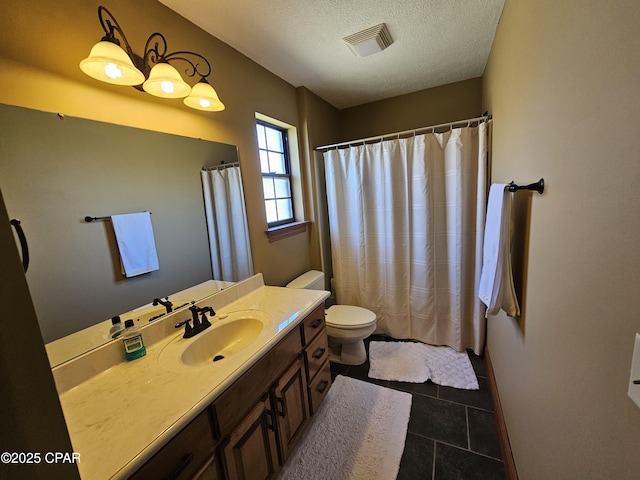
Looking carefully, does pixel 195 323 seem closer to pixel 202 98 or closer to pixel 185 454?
pixel 185 454

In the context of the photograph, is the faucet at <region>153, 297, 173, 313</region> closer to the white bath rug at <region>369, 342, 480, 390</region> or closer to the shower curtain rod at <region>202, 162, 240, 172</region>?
the shower curtain rod at <region>202, 162, 240, 172</region>

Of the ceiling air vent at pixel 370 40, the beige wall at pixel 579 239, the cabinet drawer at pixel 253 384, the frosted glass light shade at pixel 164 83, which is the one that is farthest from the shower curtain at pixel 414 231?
the frosted glass light shade at pixel 164 83

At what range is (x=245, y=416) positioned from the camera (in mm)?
1019

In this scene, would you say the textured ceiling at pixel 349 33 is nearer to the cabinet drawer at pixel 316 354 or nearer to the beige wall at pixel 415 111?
the beige wall at pixel 415 111

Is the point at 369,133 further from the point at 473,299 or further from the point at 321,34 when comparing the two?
the point at 473,299

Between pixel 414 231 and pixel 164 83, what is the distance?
78.7 inches

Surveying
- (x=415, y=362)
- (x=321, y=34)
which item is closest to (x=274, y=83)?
(x=321, y=34)

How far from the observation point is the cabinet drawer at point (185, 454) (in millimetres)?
701

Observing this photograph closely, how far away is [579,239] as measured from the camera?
64cm

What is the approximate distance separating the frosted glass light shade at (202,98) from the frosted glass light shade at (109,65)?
0.29 metres

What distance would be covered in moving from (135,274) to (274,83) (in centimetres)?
174

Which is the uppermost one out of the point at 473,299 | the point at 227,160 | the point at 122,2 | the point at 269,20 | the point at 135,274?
the point at 269,20

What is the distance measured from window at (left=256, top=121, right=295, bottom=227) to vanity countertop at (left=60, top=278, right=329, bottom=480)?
1.18 m

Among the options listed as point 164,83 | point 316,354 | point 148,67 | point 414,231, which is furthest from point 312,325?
point 148,67
